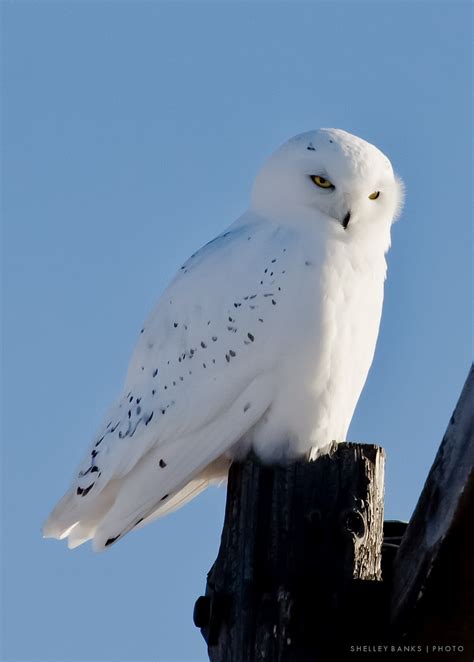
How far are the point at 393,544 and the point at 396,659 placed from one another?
0.65 m

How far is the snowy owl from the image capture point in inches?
157

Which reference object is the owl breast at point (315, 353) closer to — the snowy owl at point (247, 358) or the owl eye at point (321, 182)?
the snowy owl at point (247, 358)

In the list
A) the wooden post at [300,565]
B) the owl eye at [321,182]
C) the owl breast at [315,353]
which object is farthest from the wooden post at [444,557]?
the owl eye at [321,182]

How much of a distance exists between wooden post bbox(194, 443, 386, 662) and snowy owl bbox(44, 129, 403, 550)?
0.57 m

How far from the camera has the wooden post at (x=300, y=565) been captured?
307cm

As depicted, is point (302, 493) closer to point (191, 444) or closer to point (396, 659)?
point (396, 659)

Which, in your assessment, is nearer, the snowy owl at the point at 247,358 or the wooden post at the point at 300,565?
the wooden post at the point at 300,565

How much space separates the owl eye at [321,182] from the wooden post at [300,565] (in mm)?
1452

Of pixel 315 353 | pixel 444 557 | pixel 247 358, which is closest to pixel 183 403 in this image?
pixel 247 358

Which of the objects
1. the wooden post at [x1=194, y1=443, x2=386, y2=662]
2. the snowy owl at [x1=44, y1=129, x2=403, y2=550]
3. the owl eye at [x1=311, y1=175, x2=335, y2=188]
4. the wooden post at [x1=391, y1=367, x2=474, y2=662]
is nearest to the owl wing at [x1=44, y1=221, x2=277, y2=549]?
the snowy owl at [x1=44, y1=129, x2=403, y2=550]

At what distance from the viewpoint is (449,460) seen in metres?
2.85

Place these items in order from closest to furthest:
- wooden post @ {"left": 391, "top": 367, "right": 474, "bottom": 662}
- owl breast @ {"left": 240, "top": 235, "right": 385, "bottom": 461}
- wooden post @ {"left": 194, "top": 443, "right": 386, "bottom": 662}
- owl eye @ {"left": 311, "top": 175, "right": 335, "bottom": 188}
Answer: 1. wooden post @ {"left": 391, "top": 367, "right": 474, "bottom": 662}
2. wooden post @ {"left": 194, "top": 443, "right": 386, "bottom": 662}
3. owl breast @ {"left": 240, "top": 235, "right": 385, "bottom": 461}
4. owl eye @ {"left": 311, "top": 175, "right": 335, "bottom": 188}

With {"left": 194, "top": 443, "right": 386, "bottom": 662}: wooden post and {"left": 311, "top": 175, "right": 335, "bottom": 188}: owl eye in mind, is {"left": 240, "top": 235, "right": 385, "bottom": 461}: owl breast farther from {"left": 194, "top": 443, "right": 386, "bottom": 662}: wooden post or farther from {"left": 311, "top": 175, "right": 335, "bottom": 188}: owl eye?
{"left": 194, "top": 443, "right": 386, "bottom": 662}: wooden post

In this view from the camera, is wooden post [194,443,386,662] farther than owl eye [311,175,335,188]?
No
